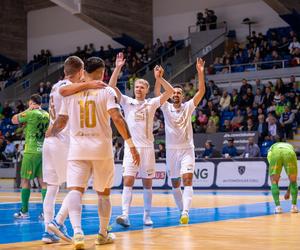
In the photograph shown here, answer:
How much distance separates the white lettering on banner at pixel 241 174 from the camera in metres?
20.9

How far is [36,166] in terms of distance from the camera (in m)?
11.5

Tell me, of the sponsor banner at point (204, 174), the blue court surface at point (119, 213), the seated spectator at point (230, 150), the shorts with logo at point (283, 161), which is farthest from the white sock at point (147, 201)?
the seated spectator at point (230, 150)

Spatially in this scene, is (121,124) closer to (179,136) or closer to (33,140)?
(179,136)

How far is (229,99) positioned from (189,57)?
8361 millimetres

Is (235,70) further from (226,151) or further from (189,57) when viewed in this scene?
(226,151)

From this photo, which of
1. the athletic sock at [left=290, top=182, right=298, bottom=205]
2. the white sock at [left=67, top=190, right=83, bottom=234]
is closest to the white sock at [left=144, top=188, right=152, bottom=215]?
the white sock at [left=67, top=190, right=83, bottom=234]

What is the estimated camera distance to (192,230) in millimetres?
8953

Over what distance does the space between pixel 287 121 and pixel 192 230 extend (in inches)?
591

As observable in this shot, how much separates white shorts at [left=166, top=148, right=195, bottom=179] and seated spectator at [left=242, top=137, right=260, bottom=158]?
11.1 m

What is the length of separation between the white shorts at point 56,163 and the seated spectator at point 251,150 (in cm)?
1383

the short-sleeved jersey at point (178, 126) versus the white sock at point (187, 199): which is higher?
the short-sleeved jersey at point (178, 126)

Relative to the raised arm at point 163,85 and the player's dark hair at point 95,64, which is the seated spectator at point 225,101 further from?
the player's dark hair at point 95,64

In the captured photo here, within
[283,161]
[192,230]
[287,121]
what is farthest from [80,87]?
[287,121]

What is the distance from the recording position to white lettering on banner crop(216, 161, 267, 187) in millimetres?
20938
